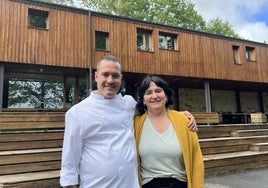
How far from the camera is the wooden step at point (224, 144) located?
269 inches

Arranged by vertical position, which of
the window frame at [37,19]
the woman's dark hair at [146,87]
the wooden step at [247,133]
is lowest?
the wooden step at [247,133]

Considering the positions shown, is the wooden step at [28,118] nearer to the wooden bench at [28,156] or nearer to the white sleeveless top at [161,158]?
the wooden bench at [28,156]

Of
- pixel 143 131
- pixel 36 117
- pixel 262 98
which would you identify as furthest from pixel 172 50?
pixel 143 131

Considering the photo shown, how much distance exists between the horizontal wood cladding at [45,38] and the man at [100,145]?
9726 millimetres

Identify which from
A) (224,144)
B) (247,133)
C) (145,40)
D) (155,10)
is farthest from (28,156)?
(155,10)

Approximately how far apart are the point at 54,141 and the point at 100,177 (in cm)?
396

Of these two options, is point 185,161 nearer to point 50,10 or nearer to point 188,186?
point 188,186

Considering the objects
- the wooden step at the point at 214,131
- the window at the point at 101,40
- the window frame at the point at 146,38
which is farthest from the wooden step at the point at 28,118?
the window frame at the point at 146,38

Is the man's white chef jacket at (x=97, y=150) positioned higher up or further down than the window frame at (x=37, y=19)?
further down

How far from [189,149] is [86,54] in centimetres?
1054

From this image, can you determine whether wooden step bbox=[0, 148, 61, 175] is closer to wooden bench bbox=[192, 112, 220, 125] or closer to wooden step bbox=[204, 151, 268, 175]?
wooden step bbox=[204, 151, 268, 175]

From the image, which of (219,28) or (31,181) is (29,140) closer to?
(31,181)

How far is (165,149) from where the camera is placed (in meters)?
2.16

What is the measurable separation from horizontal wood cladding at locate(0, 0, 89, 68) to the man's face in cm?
966
